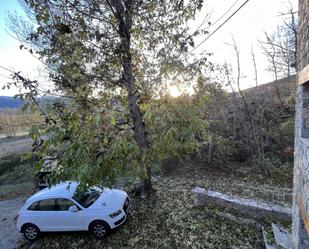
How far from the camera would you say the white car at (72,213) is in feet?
20.2

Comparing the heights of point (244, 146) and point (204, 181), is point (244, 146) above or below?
above

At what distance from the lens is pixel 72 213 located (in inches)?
245

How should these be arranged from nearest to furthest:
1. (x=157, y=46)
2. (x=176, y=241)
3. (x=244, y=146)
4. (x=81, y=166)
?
1. (x=81, y=166)
2. (x=176, y=241)
3. (x=157, y=46)
4. (x=244, y=146)

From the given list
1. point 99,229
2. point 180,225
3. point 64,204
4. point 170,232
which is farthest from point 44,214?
point 180,225

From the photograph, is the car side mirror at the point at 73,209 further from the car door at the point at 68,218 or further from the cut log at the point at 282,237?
the cut log at the point at 282,237

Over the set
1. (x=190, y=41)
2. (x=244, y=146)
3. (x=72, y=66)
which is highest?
(x=190, y=41)

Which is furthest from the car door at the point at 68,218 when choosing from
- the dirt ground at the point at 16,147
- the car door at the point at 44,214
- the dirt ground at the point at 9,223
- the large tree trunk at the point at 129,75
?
the dirt ground at the point at 16,147

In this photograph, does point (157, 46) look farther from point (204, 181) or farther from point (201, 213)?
point (204, 181)

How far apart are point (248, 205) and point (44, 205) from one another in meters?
5.43

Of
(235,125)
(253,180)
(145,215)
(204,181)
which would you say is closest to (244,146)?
(235,125)

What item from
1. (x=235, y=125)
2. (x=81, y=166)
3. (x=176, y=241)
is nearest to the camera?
(x=81, y=166)

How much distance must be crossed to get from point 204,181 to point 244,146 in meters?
3.45

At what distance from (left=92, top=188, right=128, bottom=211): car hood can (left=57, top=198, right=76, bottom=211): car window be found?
646 millimetres

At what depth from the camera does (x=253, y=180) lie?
912 centimetres
